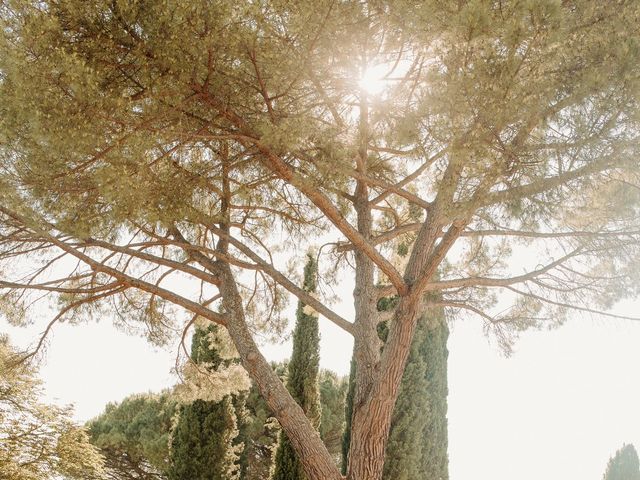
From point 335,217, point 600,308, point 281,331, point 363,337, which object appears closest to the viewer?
point 335,217

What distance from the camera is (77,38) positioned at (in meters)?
4.66

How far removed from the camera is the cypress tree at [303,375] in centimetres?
916

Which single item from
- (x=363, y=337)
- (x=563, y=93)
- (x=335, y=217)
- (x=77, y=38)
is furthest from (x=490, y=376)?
(x=77, y=38)

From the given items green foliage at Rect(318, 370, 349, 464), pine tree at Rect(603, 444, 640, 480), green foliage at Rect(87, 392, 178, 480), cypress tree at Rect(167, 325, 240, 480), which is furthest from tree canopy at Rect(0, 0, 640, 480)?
pine tree at Rect(603, 444, 640, 480)

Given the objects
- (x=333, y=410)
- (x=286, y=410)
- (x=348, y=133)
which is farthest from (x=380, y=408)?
(x=333, y=410)

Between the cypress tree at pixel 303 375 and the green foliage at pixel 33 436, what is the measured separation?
9.46ft

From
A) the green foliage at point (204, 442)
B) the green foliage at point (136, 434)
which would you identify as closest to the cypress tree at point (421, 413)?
the green foliage at point (204, 442)

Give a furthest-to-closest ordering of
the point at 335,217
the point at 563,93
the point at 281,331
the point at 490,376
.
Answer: the point at 490,376 → the point at 281,331 → the point at 335,217 → the point at 563,93

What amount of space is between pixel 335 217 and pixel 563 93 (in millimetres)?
1988

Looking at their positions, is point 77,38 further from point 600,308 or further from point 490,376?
point 490,376

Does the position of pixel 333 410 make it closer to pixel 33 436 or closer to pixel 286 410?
pixel 33 436

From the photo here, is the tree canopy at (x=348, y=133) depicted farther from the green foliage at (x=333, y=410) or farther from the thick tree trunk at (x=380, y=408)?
the green foliage at (x=333, y=410)

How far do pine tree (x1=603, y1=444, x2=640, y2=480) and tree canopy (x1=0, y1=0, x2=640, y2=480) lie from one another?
745 cm

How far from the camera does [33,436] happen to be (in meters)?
7.04
